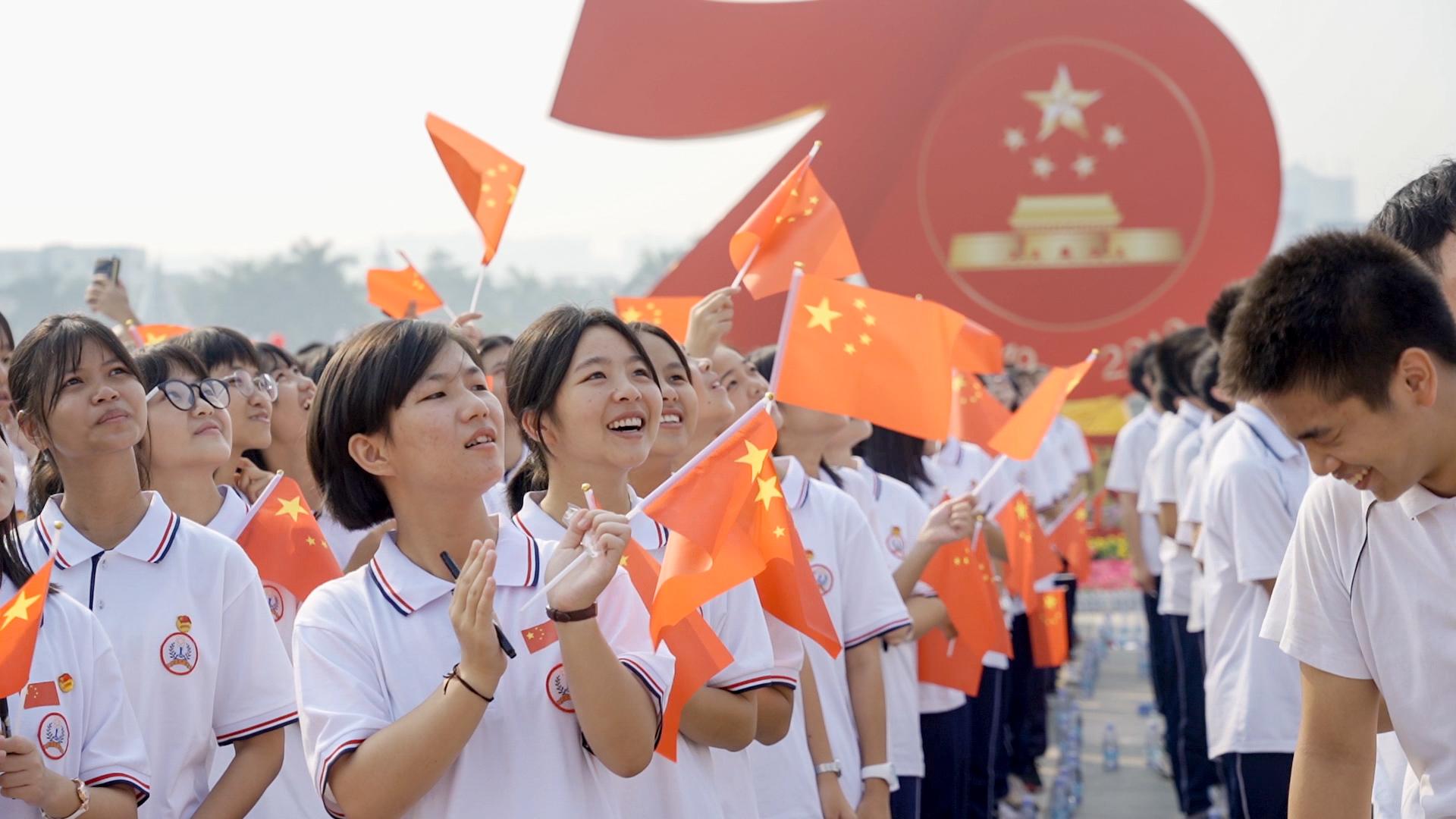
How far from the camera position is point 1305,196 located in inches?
900

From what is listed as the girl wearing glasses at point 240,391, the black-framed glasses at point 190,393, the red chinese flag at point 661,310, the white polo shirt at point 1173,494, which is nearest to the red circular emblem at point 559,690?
the black-framed glasses at point 190,393

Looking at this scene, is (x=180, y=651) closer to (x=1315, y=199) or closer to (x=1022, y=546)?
(x=1022, y=546)

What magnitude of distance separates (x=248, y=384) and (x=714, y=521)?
5.73 ft

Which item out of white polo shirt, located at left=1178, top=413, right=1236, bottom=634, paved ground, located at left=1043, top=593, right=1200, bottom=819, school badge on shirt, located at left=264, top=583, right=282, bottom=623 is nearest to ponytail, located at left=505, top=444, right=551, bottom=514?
school badge on shirt, located at left=264, top=583, right=282, bottom=623

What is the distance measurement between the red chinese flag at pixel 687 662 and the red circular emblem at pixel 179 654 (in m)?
0.83

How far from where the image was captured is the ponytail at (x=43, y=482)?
10.1ft

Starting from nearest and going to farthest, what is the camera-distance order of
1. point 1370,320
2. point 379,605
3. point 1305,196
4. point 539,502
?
point 1370,320 < point 379,605 < point 539,502 < point 1305,196

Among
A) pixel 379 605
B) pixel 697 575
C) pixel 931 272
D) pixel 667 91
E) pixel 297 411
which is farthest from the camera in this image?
pixel 931 272

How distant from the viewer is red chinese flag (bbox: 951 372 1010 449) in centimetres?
522

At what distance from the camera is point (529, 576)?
93.0 inches

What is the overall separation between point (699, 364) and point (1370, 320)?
6.23 ft

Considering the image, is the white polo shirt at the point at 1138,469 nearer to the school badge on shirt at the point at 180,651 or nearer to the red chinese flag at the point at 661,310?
the red chinese flag at the point at 661,310

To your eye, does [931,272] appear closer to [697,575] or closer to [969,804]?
[969,804]

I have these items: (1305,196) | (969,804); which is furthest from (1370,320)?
(1305,196)
